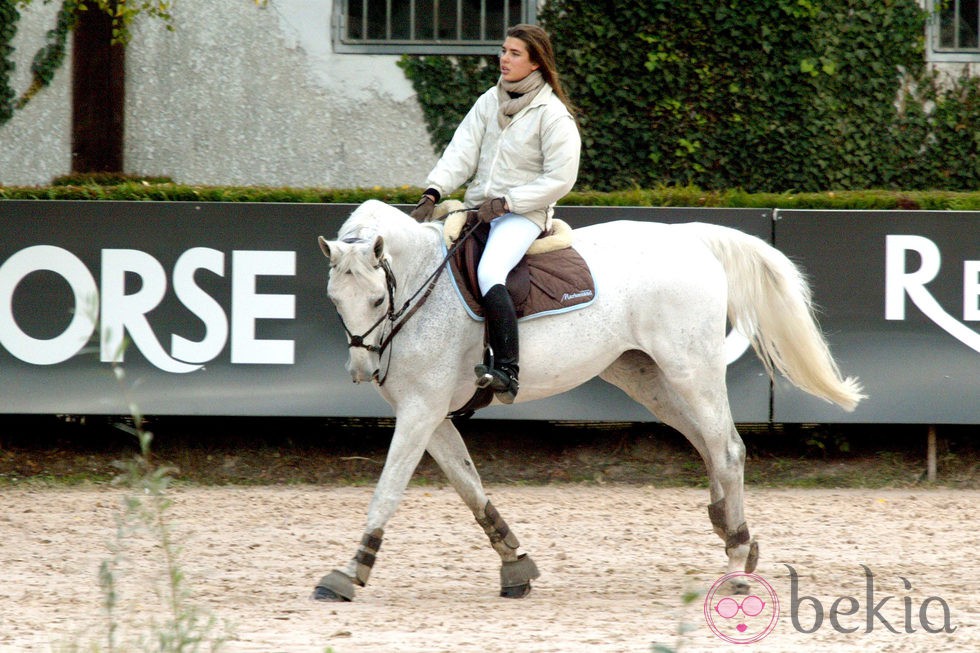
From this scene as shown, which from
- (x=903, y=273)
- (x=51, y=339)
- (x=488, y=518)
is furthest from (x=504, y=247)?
(x=51, y=339)

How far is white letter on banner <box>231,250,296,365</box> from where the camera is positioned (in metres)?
9.12

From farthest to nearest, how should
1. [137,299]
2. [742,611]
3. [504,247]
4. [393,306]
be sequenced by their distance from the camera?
[137,299] → [504,247] → [393,306] → [742,611]

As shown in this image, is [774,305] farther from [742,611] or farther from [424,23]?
[424,23]

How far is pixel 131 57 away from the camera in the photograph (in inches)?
522

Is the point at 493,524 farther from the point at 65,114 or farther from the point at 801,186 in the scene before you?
the point at 65,114

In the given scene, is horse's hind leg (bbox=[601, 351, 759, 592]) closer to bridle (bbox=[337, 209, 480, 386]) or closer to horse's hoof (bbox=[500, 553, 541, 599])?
horse's hoof (bbox=[500, 553, 541, 599])

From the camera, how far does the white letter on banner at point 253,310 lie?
9.12 meters

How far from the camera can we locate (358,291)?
566 centimetres

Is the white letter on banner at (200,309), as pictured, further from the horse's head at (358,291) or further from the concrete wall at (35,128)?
the concrete wall at (35,128)

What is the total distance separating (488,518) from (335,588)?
88cm

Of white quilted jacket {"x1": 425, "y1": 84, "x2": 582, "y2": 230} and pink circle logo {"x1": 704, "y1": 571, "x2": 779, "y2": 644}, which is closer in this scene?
pink circle logo {"x1": 704, "y1": 571, "x2": 779, "y2": 644}

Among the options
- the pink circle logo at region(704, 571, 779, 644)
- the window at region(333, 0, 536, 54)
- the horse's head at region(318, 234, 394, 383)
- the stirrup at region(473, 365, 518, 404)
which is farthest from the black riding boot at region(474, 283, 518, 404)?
the window at region(333, 0, 536, 54)

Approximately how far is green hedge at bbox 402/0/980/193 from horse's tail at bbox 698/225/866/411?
21.4 feet

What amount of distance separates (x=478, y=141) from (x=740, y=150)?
292 inches
